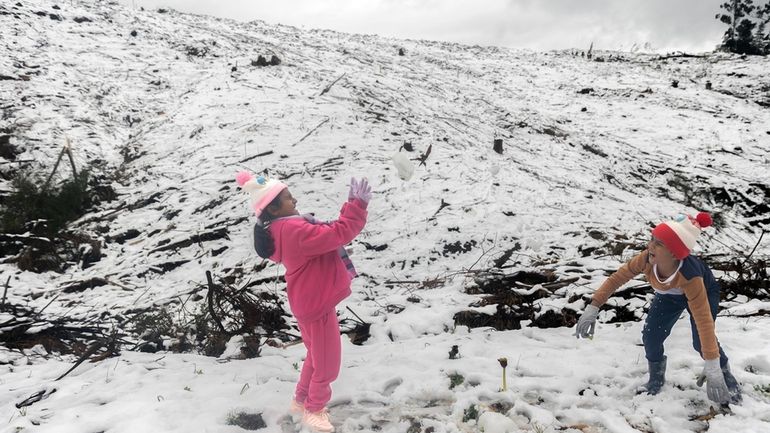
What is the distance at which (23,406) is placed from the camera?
10.5ft

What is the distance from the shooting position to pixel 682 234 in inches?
109

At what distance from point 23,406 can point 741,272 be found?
271 inches

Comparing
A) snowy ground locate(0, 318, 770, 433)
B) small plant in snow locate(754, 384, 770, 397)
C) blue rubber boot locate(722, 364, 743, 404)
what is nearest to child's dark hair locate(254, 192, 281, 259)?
snowy ground locate(0, 318, 770, 433)

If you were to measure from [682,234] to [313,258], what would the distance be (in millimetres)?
2411

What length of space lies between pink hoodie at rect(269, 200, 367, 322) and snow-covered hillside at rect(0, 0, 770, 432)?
972 millimetres

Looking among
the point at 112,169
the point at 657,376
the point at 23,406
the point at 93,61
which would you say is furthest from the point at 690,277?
the point at 93,61

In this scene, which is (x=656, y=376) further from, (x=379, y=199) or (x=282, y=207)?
(x=379, y=199)

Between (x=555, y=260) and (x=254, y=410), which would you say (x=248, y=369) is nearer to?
(x=254, y=410)

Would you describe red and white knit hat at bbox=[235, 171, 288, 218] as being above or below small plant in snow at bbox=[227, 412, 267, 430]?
above

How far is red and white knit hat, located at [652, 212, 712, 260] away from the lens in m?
2.76

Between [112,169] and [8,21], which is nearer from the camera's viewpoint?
[112,169]

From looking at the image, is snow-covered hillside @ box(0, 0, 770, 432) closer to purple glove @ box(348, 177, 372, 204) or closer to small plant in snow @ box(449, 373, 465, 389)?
small plant in snow @ box(449, 373, 465, 389)

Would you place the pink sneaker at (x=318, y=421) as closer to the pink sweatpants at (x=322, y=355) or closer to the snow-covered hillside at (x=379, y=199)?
the pink sweatpants at (x=322, y=355)

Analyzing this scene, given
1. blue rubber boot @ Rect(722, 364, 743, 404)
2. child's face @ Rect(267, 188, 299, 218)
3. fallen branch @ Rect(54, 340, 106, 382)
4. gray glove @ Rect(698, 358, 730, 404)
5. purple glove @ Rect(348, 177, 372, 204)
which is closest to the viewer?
purple glove @ Rect(348, 177, 372, 204)
